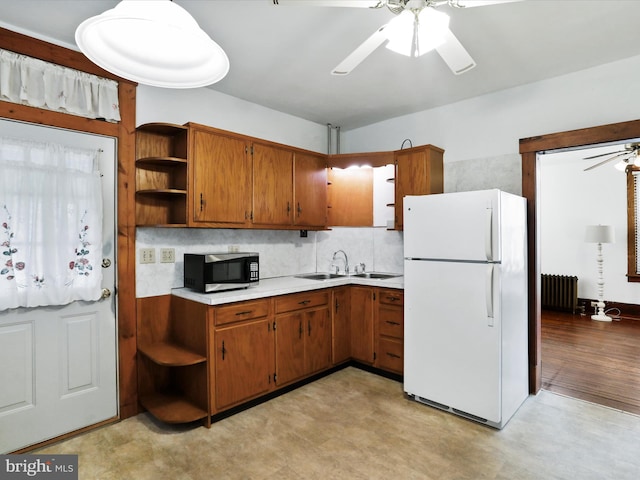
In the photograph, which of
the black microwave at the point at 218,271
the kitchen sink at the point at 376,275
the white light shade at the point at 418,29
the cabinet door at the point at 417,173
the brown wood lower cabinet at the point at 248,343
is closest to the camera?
the white light shade at the point at 418,29

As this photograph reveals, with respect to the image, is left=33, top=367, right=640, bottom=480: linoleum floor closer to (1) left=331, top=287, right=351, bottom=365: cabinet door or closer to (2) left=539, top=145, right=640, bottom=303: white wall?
(1) left=331, top=287, right=351, bottom=365: cabinet door

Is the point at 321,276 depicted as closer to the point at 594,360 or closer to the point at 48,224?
the point at 48,224

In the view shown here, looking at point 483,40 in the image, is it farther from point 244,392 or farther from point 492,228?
point 244,392

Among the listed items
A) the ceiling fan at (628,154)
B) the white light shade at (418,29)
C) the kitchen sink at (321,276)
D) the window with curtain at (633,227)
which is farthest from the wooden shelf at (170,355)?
the window with curtain at (633,227)

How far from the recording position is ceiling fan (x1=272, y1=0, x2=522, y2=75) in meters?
1.49

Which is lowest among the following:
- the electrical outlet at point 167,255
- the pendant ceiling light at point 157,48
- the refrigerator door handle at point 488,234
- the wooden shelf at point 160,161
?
the electrical outlet at point 167,255

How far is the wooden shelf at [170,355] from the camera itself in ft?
8.23

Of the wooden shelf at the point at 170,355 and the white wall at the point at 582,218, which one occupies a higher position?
the white wall at the point at 582,218

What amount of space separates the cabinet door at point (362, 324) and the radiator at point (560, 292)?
4483 millimetres

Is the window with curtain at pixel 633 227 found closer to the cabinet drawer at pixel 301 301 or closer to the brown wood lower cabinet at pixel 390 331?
the brown wood lower cabinet at pixel 390 331

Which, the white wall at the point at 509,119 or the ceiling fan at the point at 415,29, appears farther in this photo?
the white wall at the point at 509,119

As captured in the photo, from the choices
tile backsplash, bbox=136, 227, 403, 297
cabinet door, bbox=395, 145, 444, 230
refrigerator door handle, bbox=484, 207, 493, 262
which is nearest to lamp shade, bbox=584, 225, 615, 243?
cabinet door, bbox=395, 145, 444, 230

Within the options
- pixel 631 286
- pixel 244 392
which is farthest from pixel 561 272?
pixel 244 392

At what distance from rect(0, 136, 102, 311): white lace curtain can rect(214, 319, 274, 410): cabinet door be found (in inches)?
38.0
